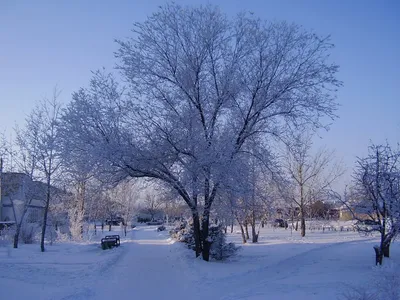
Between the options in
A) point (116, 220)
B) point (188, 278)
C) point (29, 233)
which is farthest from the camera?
point (116, 220)

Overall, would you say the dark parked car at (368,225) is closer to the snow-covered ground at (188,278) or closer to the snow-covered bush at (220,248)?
the snow-covered ground at (188,278)

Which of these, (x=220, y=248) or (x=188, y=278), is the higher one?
(x=220, y=248)

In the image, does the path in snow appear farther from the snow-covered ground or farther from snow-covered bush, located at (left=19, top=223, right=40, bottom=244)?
snow-covered bush, located at (left=19, top=223, right=40, bottom=244)

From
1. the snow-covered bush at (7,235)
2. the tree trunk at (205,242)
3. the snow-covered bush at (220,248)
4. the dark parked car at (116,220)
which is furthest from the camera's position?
the dark parked car at (116,220)

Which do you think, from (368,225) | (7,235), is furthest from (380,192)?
(7,235)

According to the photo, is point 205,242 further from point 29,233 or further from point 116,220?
point 116,220

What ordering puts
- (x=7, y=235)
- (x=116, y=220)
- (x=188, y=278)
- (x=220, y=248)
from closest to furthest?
(x=188, y=278)
(x=220, y=248)
(x=7, y=235)
(x=116, y=220)

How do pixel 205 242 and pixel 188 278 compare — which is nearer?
pixel 188 278

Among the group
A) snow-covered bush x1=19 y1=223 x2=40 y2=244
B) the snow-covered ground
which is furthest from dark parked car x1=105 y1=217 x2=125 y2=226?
the snow-covered ground

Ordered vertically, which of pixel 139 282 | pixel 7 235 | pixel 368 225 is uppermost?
pixel 368 225

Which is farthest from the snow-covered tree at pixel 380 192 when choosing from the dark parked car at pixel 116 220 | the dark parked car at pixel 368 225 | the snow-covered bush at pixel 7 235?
the dark parked car at pixel 116 220

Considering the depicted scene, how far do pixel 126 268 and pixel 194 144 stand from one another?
5880mm

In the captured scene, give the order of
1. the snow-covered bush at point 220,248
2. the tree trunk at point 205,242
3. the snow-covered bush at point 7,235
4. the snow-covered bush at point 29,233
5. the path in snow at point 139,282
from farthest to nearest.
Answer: the snow-covered bush at point 29,233
the snow-covered bush at point 7,235
the snow-covered bush at point 220,248
the tree trunk at point 205,242
the path in snow at point 139,282

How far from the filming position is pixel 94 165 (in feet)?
52.1
